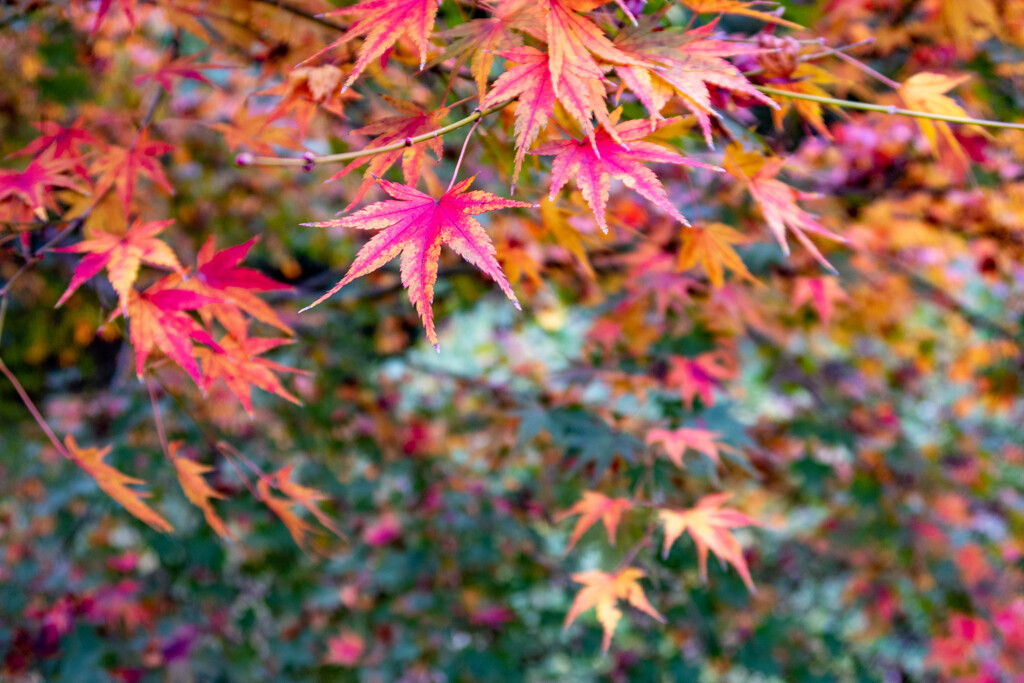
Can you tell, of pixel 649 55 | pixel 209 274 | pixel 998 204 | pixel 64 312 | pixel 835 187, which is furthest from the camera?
pixel 64 312

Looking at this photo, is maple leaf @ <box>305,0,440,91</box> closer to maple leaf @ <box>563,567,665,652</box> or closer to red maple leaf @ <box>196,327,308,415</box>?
red maple leaf @ <box>196,327,308,415</box>

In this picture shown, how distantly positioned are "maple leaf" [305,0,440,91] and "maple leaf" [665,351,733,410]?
3.50 feet

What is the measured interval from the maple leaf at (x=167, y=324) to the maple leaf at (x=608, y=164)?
1.59 ft

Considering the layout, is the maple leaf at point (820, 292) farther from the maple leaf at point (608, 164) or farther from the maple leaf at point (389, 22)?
the maple leaf at point (389, 22)

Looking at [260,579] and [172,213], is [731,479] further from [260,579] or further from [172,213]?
[172,213]

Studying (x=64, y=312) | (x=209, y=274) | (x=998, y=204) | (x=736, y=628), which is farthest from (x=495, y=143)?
(x=64, y=312)

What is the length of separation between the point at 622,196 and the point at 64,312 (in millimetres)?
2582

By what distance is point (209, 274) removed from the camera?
0.91 m

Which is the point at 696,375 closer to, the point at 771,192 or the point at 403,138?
the point at 771,192

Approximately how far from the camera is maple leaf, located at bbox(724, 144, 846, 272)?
0.89 metres

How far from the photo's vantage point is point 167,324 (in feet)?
2.86

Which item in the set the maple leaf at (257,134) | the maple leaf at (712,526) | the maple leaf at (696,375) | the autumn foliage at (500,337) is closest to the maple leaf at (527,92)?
the autumn foliage at (500,337)

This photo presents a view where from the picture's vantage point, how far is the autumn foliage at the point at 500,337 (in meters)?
0.92

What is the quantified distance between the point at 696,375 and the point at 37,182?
1364mm
